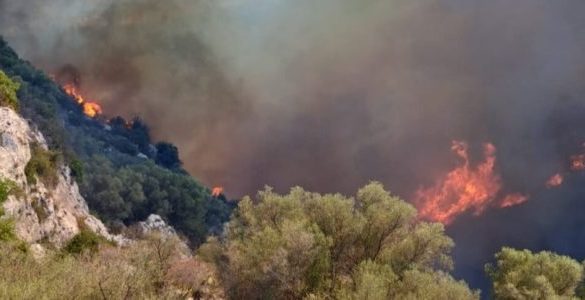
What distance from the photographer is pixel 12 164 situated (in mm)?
70062

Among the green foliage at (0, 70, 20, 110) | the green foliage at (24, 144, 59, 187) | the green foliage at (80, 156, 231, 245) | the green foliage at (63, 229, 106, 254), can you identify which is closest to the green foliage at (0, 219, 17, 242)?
the green foliage at (63, 229, 106, 254)

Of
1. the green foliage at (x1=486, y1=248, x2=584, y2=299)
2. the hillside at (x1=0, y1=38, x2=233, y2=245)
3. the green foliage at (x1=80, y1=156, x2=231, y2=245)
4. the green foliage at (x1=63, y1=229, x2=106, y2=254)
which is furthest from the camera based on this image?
the green foliage at (x1=80, y1=156, x2=231, y2=245)

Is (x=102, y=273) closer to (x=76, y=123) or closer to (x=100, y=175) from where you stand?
(x=100, y=175)

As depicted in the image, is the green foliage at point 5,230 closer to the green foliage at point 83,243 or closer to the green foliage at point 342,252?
the green foliage at point 342,252

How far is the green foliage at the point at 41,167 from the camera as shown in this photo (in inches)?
3095

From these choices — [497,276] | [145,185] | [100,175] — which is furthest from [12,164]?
[145,185]

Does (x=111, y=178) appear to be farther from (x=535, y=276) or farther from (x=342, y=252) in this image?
(x=535, y=276)

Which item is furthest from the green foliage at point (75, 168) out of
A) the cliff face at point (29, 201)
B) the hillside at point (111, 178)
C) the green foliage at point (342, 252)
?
the green foliage at point (342, 252)

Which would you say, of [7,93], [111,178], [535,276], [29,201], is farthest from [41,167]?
[535,276]

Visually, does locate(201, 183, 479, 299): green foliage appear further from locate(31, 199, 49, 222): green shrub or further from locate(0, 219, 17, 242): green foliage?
locate(31, 199, 49, 222): green shrub

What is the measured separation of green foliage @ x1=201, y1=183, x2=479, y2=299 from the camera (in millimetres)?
46594

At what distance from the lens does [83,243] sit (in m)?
79.1

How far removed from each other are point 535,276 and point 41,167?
69586mm

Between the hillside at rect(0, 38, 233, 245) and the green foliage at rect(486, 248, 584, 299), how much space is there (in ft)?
302
